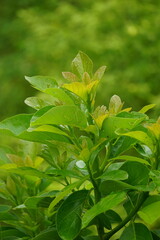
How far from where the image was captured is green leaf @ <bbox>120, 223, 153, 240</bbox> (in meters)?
0.74

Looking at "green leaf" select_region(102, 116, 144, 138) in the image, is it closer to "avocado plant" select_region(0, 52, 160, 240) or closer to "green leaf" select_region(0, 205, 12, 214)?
"avocado plant" select_region(0, 52, 160, 240)

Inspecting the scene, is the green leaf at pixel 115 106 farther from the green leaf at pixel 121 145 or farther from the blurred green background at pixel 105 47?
the blurred green background at pixel 105 47

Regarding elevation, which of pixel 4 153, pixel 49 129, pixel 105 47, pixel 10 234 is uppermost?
pixel 49 129

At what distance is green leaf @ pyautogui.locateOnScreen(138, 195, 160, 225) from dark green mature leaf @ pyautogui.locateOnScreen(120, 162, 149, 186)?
0.18ft

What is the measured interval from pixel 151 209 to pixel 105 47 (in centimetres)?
378

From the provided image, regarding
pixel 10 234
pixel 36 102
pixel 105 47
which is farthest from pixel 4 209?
pixel 105 47

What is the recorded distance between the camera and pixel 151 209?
0.75 meters

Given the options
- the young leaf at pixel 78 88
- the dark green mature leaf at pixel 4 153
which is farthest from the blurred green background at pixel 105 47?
the young leaf at pixel 78 88

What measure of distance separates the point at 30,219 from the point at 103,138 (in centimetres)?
23

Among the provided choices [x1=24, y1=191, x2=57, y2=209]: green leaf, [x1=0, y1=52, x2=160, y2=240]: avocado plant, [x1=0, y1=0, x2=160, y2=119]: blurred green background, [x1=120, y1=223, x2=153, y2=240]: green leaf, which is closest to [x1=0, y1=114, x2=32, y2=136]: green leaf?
[x1=0, y1=52, x2=160, y2=240]: avocado plant

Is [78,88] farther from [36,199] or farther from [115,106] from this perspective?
[36,199]

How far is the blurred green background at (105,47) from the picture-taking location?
177 inches

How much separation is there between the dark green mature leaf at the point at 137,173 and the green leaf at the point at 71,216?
0.25 ft

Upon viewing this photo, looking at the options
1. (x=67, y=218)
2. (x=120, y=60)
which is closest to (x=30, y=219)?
(x=67, y=218)
